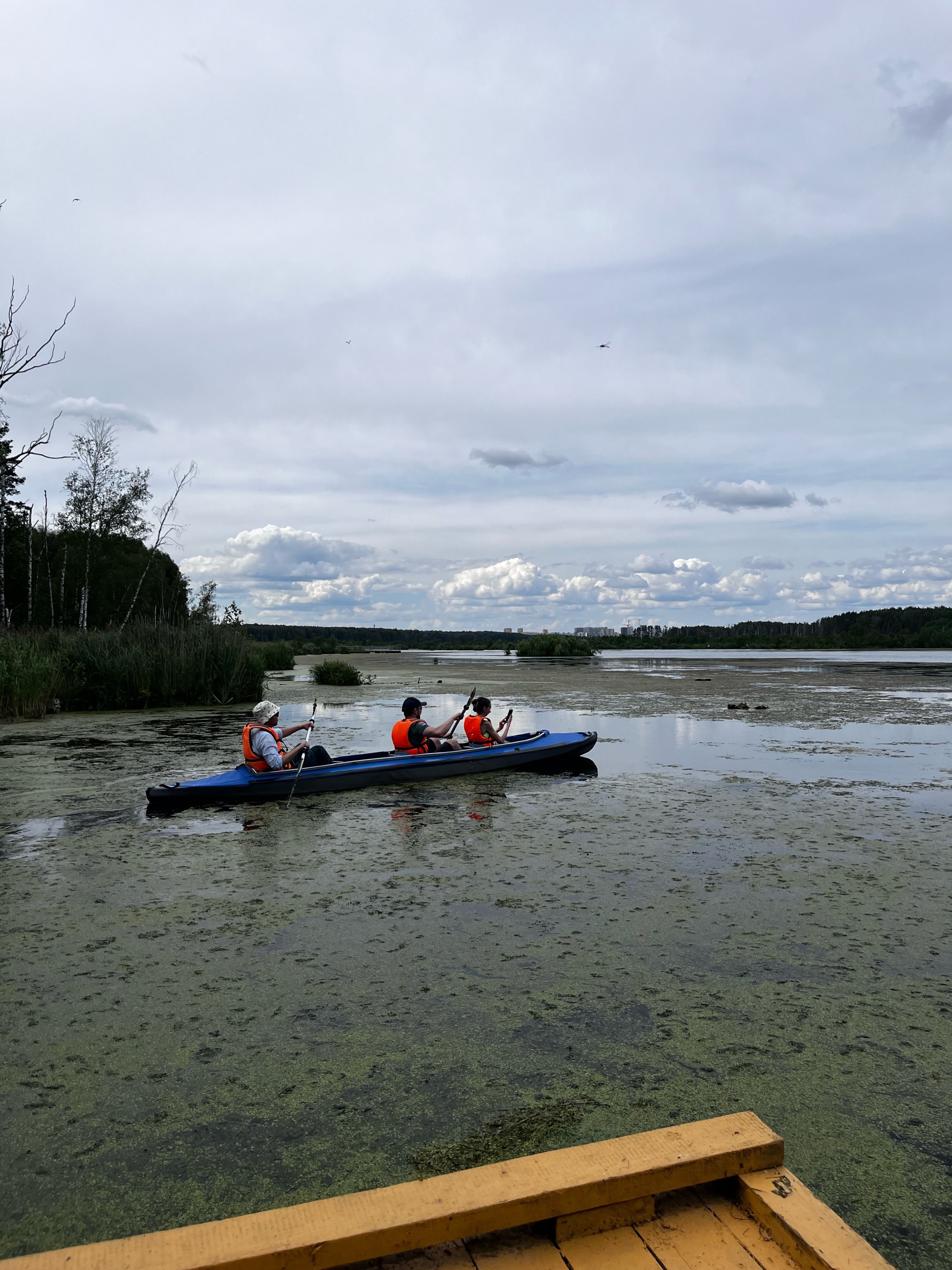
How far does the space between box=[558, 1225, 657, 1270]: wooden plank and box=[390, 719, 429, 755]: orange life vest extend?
671 cm

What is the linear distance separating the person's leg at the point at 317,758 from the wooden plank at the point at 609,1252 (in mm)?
6415

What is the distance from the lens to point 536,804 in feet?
23.9

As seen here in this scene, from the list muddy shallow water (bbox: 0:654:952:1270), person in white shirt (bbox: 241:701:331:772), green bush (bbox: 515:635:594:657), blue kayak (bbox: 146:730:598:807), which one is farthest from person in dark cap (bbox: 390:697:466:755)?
green bush (bbox: 515:635:594:657)

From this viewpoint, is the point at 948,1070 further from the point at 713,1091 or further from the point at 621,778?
the point at 621,778

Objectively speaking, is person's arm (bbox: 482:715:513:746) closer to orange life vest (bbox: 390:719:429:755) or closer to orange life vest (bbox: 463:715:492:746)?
orange life vest (bbox: 463:715:492:746)

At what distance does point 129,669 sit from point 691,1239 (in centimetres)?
1491

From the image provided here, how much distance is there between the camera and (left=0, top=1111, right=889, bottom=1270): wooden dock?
1.56 meters

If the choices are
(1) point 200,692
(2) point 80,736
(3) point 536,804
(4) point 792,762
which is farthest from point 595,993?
(1) point 200,692

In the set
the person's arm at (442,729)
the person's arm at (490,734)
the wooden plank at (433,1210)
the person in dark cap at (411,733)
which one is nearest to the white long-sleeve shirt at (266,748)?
the person in dark cap at (411,733)

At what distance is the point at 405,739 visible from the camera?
839 cm

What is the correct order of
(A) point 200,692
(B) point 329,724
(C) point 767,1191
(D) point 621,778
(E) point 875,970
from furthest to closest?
(A) point 200,692, (B) point 329,724, (D) point 621,778, (E) point 875,970, (C) point 767,1191

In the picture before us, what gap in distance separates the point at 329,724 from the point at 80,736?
3.54 metres

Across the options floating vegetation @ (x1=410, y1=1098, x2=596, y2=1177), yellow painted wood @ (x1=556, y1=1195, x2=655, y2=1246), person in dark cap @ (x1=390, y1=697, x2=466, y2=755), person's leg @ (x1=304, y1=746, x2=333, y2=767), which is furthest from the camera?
person in dark cap @ (x1=390, y1=697, x2=466, y2=755)

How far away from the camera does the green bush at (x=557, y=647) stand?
4866 cm
